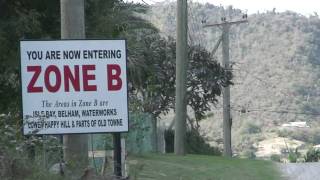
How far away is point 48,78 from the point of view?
9.98m

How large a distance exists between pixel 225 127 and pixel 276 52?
31932 millimetres

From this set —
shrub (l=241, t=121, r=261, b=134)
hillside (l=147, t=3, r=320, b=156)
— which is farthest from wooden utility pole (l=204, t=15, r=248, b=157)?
shrub (l=241, t=121, r=261, b=134)

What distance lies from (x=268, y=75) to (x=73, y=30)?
56562mm

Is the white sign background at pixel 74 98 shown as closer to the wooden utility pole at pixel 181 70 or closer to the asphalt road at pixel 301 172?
the asphalt road at pixel 301 172

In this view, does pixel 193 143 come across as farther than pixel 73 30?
Yes

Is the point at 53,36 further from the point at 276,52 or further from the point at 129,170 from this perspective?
the point at 276,52

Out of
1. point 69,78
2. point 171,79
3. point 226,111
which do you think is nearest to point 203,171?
point 69,78

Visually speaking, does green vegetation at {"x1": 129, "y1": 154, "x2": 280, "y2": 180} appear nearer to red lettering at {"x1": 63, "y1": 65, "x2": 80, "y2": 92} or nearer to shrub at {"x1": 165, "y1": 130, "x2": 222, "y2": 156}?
red lettering at {"x1": 63, "y1": 65, "x2": 80, "y2": 92}

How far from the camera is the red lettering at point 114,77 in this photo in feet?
33.2

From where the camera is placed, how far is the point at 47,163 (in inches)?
355

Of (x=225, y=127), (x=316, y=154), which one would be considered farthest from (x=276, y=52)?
(x=316, y=154)

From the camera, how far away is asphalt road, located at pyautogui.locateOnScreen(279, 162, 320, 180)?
18109 mm

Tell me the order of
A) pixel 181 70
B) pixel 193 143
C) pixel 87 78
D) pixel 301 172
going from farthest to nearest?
pixel 193 143
pixel 181 70
pixel 301 172
pixel 87 78

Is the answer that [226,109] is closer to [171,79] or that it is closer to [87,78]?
[171,79]
